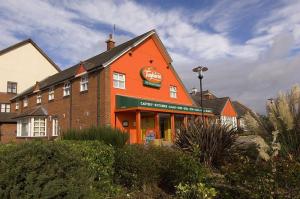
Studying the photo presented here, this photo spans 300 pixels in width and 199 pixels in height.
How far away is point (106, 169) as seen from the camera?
25.8ft

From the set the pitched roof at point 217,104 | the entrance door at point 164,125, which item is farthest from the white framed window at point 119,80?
the pitched roof at point 217,104

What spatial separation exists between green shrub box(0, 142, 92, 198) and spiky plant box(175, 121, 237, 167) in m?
5.67

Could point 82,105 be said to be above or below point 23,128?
above

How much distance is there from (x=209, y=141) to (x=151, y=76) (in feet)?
58.8

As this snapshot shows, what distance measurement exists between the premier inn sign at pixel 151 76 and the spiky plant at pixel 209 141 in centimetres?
1600

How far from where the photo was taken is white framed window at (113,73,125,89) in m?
24.3

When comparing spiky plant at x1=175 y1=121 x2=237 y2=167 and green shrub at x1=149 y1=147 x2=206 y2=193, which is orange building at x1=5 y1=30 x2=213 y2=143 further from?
green shrub at x1=149 y1=147 x2=206 y2=193

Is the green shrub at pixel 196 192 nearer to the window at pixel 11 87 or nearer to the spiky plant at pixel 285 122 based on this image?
the spiky plant at pixel 285 122

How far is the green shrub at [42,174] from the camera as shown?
4449 millimetres

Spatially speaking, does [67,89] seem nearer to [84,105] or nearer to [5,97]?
[84,105]

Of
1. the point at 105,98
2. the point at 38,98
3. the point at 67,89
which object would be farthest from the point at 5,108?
the point at 105,98

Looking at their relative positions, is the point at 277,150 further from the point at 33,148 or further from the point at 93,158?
the point at 33,148

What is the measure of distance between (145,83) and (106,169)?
1937cm

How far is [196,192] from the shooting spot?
6289 mm
